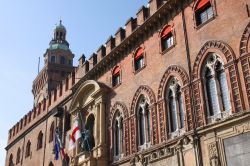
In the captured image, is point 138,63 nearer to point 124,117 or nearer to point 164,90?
point 124,117

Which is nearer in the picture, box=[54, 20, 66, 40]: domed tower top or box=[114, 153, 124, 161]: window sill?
box=[114, 153, 124, 161]: window sill

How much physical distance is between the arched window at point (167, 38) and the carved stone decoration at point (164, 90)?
4.20 feet

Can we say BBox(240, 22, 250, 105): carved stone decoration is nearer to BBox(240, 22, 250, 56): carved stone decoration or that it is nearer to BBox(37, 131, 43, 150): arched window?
BBox(240, 22, 250, 56): carved stone decoration

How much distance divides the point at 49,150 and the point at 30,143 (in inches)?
186

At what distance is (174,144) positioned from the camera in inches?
570

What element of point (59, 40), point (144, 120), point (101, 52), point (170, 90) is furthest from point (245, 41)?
point (59, 40)

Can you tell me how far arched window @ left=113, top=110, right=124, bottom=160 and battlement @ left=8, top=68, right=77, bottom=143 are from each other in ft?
21.4

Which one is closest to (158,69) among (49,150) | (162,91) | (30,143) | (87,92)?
(162,91)

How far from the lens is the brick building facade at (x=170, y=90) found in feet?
41.5

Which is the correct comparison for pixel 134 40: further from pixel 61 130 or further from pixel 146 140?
pixel 61 130

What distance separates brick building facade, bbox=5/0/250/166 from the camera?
498 inches

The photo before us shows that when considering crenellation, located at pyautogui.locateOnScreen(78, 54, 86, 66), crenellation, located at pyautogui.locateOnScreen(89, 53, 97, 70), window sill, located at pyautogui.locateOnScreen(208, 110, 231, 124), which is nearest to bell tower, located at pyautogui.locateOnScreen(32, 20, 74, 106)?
crenellation, located at pyautogui.locateOnScreen(78, 54, 86, 66)

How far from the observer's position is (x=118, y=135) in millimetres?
18609

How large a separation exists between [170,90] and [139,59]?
3.34 metres
